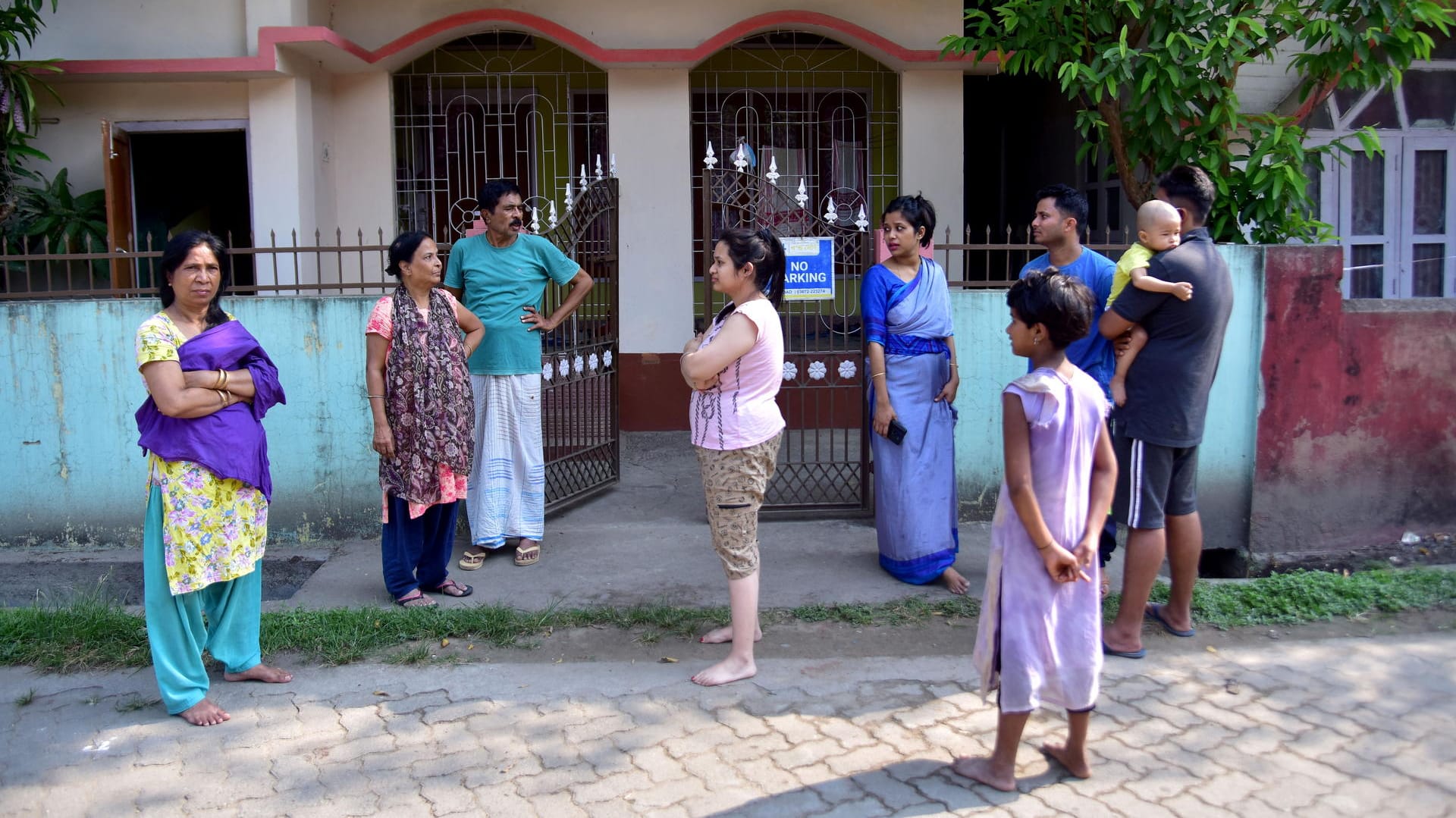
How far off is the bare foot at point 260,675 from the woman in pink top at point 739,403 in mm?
1511

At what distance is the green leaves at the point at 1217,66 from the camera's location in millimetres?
6098

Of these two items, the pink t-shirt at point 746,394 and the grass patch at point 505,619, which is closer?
the pink t-shirt at point 746,394

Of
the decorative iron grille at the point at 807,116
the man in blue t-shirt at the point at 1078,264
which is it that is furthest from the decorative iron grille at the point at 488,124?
the man in blue t-shirt at the point at 1078,264

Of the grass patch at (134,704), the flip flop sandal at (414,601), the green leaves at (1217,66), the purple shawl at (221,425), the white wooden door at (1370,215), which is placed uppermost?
the green leaves at (1217,66)

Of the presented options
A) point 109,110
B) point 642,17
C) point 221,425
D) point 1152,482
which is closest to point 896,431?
point 1152,482

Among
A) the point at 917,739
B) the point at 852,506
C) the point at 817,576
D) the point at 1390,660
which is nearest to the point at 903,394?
the point at 817,576

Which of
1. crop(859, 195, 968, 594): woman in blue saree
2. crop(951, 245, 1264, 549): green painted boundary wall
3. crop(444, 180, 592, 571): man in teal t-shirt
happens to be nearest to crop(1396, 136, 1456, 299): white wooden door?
crop(951, 245, 1264, 549): green painted boundary wall

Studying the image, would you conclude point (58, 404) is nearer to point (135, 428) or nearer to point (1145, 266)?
point (135, 428)

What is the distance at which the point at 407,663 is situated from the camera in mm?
4199

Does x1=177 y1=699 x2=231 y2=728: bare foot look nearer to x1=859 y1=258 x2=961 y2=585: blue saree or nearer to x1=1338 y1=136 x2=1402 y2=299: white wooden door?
x1=859 y1=258 x2=961 y2=585: blue saree

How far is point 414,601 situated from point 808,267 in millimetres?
2603

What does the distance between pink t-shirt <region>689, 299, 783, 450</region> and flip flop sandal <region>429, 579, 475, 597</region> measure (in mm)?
1598

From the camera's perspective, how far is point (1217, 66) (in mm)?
6137

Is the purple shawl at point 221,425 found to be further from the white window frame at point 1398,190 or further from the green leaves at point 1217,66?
the white window frame at point 1398,190
